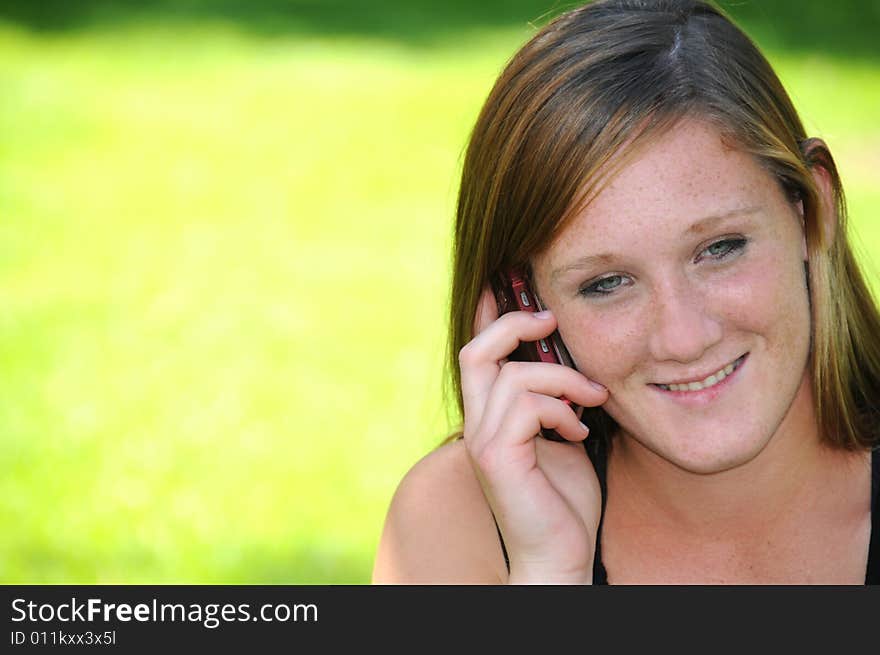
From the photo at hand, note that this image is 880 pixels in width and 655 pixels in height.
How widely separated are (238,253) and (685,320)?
5.38 metres

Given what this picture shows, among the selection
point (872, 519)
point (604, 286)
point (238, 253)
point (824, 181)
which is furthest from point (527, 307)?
point (238, 253)

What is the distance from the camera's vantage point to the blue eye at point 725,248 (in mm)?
2531

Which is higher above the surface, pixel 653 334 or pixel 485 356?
pixel 485 356

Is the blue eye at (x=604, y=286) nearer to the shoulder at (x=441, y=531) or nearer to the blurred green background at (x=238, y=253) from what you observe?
the shoulder at (x=441, y=531)

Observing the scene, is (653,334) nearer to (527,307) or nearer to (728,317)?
(728,317)

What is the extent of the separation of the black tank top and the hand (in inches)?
2.5

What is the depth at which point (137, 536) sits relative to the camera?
505cm

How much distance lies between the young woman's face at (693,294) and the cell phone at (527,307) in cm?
12

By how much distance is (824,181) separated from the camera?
9.15 ft

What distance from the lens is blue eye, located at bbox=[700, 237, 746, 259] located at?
2.53m

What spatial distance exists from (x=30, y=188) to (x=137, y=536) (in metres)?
4.13

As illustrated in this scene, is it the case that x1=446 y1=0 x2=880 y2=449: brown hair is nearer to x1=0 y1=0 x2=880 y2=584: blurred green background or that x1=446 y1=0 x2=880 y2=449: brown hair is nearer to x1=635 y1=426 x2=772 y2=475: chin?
x1=635 y1=426 x2=772 y2=475: chin
